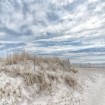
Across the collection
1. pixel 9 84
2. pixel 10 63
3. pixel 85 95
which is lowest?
pixel 85 95

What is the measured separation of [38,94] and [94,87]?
6.03m

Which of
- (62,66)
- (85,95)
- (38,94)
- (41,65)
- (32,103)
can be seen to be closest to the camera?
(32,103)

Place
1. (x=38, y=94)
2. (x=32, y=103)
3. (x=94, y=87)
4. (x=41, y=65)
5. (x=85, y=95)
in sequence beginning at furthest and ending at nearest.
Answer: (x=94, y=87) < (x=41, y=65) < (x=85, y=95) < (x=38, y=94) < (x=32, y=103)

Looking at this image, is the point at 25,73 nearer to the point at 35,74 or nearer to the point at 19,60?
the point at 35,74

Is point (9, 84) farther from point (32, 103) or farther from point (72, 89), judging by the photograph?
point (72, 89)

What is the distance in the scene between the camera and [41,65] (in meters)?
14.5

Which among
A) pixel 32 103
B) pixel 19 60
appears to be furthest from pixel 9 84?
pixel 19 60

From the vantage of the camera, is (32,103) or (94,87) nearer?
(32,103)

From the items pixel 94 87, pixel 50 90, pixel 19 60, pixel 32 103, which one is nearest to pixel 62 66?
pixel 94 87

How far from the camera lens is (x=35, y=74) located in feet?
40.7

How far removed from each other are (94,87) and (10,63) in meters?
6.59

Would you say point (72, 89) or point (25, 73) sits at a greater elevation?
point (25, 73)

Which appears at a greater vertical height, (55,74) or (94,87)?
(55,74)

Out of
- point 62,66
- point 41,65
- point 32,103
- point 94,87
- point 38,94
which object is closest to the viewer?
point 32,103
